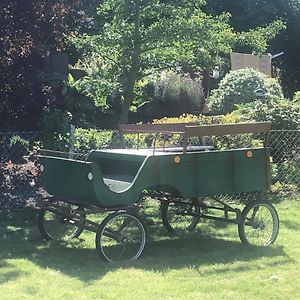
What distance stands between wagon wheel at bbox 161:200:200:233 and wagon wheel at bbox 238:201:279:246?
631mm

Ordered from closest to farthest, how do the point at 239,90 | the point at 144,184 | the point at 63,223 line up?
the point at 144,184
the point at 63,223
the point at 239,90

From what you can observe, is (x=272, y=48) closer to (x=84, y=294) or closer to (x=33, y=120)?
(x=33, y=120)

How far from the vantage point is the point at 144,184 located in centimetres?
630

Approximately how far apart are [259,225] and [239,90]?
8417 mm

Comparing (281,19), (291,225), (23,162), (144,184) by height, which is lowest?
(291,225)

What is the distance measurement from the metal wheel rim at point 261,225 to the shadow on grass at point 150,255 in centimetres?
17

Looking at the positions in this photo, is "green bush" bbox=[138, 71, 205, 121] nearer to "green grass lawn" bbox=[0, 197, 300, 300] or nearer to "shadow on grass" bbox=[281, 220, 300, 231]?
"shadow on grass" bbox=[281, 220, 300, 231]

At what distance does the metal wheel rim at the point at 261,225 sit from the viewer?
23.0 feet

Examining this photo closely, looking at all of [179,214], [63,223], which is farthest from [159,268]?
[63,223]

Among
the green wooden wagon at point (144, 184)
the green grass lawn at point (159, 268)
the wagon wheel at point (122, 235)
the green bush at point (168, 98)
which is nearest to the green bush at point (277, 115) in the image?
the green grass lawn at point (159, 268)

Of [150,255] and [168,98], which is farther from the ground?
[168,98]

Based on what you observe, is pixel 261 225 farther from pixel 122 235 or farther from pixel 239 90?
pixel 239 90

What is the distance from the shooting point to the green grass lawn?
205 inches

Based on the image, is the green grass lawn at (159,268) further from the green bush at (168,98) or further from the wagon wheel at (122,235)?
the green bush at (168,98)
